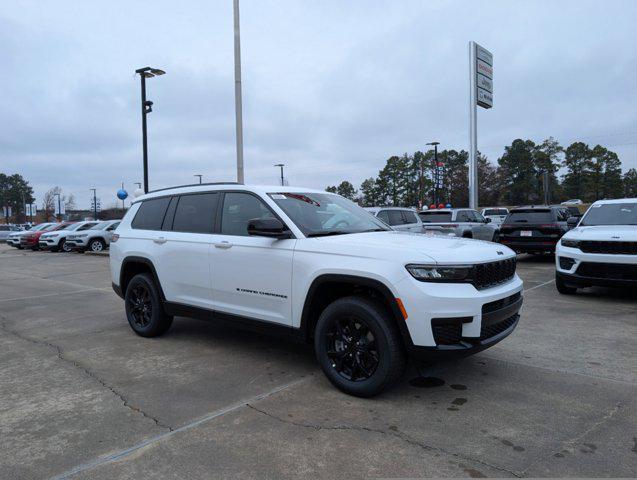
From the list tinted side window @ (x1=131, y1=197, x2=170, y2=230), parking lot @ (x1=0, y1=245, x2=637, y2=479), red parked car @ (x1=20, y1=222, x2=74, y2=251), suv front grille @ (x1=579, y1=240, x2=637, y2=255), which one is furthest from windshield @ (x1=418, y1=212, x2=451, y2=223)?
red parked car @ (x1=20, y1=222, x2=74, y2=251)

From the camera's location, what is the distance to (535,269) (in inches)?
489

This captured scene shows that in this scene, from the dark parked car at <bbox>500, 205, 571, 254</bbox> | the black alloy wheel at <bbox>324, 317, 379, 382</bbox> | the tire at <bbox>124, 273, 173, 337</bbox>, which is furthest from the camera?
the dark parked car at <bbox>500, 205, 571, 254</bbox>

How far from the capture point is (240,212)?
494cm

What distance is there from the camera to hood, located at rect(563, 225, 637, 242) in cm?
741

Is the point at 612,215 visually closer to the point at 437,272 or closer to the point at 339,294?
the point at 437,272

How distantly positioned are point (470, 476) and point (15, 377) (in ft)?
13.6

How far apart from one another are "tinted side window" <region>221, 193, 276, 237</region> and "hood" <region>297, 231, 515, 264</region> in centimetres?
75

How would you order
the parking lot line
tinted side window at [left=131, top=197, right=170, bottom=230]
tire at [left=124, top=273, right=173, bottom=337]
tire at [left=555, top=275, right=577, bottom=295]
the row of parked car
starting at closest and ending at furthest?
the parking lot line
tire at [left=124, top=273, right=173, bottom=337]
tinted side window at [left=131, top=197, right=170, bottom=230]
tire at [left=555, top=275, right=577, bottom=295]
the row of parked car

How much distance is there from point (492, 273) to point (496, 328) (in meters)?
0.46

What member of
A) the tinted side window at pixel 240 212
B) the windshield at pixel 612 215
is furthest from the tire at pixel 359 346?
the windshield at pixel 612 215

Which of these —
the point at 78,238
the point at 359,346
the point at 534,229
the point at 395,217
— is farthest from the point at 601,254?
the point at 78,238

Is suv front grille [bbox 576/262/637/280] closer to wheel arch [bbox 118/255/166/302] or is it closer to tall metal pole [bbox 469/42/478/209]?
wheel arch [bbox 118/255/166/302]

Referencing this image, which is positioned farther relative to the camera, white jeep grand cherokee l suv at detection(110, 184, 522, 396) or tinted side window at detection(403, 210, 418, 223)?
tinted side window at detection(403, 210, 418, 223)

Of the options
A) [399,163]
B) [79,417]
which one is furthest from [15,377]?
[399,163]
